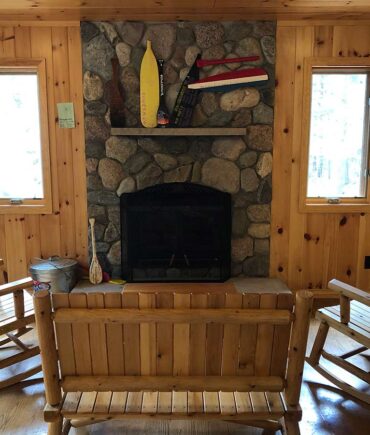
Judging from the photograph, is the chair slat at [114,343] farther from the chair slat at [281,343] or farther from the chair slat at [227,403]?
the chair slat at [281,343]

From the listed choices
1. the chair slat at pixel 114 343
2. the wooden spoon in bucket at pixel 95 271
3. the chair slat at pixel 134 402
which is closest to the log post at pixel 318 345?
the chair slat at pixel 134 402

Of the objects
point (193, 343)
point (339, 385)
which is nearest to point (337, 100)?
point (339, 385)

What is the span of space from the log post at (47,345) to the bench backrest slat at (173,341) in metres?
0.03

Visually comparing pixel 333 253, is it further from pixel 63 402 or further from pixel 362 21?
pixel 63 402

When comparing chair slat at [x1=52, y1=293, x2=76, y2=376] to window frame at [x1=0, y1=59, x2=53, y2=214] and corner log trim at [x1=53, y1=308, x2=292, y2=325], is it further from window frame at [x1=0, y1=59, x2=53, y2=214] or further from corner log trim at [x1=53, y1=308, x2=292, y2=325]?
window frame at [x1=0, y1=59, x2=53, y2=214]

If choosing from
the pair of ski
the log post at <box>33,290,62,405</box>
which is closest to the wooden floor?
the log post at <box>33,290,62,405</box>

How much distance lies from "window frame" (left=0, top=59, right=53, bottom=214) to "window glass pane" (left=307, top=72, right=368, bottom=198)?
214 cm

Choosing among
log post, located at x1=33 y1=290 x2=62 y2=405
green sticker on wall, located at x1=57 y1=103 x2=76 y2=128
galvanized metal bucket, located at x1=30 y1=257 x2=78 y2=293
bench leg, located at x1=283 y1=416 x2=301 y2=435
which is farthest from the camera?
green sticker on wall, located at x1=57 y1=103 x2=76 y2=128

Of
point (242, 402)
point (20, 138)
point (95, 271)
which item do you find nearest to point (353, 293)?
point (242, 402)

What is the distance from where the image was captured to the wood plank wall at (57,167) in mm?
3168

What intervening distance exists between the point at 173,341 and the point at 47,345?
17.7 inches

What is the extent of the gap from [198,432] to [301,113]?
242 cm

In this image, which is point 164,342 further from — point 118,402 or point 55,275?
point 55,275

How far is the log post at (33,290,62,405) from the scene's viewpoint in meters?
→ 1.41
